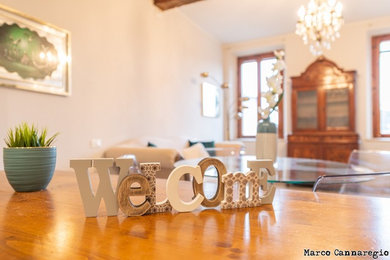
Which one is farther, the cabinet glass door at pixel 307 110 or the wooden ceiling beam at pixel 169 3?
the cabinet glass door at pixel 307 110

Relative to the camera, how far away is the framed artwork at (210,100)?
208 inches

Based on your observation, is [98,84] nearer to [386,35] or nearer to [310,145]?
[310,145]

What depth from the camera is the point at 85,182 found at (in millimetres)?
620

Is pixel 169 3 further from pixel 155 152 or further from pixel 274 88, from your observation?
pixel 274 88

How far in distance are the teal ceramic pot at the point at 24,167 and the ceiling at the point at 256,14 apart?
13.4 feet

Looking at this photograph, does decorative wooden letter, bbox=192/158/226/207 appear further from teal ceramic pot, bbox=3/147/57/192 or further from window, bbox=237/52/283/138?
window, bbox=237/52/283/138

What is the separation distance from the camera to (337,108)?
495cm

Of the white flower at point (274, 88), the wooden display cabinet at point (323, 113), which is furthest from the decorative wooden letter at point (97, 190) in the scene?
the wooden display cabinet at point (323, 113)

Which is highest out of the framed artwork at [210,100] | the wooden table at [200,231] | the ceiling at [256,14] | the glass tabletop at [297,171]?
the ceiling at [256,14]

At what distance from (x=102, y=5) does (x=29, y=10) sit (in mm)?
923

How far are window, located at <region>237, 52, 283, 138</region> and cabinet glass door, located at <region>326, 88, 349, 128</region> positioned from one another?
1514 millimetres

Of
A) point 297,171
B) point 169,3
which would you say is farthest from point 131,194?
point 169,3

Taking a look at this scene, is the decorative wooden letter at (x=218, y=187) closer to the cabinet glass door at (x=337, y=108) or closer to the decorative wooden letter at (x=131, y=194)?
the decorative wooden letter at (x=131, y=194)

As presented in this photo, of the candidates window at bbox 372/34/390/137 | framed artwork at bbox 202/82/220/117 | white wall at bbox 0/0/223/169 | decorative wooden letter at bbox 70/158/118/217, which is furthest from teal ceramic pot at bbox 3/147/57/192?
window at bbox 372/34/390/137
